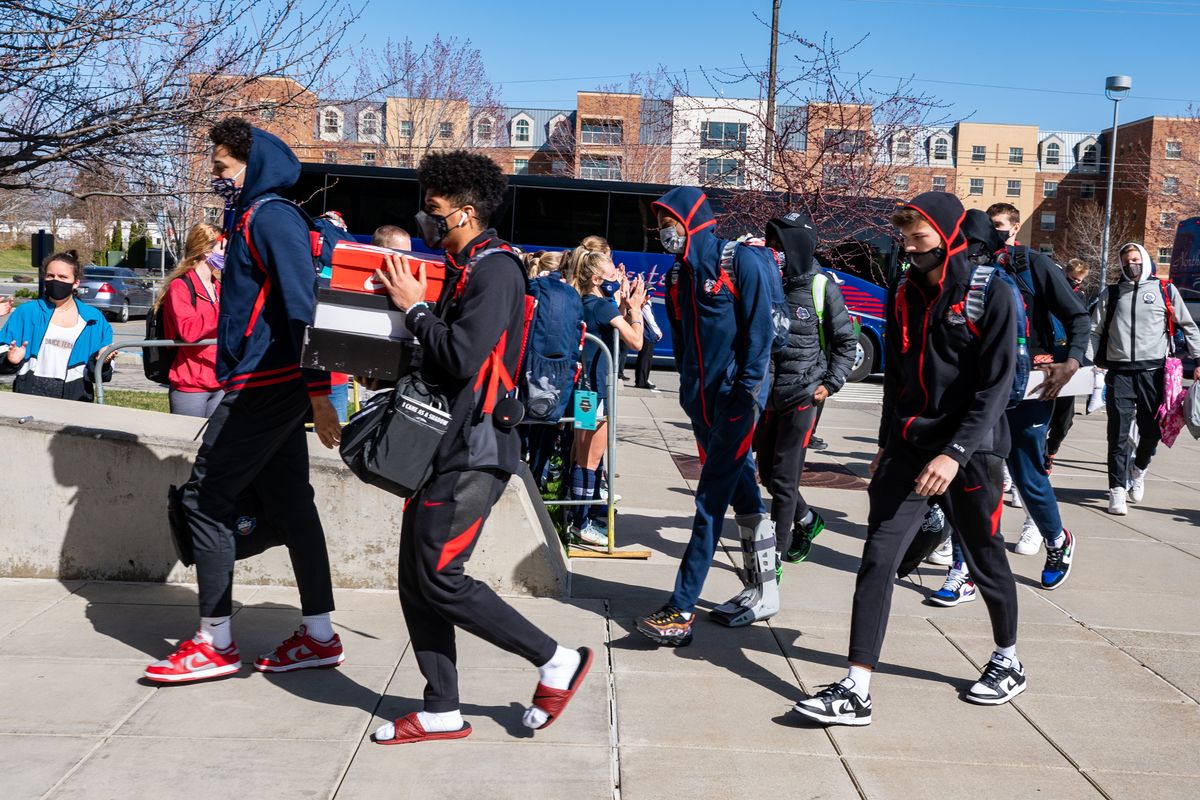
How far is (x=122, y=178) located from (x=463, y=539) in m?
6.62

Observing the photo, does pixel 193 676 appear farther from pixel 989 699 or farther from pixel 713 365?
pixel 989 699

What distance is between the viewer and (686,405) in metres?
5.30

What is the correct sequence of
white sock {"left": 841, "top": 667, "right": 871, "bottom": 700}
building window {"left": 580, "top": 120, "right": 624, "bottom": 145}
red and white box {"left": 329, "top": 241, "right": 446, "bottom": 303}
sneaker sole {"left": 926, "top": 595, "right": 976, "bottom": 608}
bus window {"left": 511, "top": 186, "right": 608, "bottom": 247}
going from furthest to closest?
1. building window {"left": 580, "top": 120, "right": 624, "bottom": 145}
2. bus window {"left": 511, "top": 186, "right": 608, "bottom": 247}
3. sneaker sole {"left": 926, "top": 595, "right": 976, "bottom": 608}
4. white sock {"left": 841, "top": 667, "right": 871, "bottom": 700}
5. red and white box {"left": 329, "top": 241, "right": 446, "bottom": 303}

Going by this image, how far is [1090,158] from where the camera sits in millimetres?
77312

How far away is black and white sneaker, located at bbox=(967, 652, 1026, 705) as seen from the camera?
440cm

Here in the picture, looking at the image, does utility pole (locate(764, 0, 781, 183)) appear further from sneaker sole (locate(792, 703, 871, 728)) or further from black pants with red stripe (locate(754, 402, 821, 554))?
sneaker sole (locate(792, 703, 871, 728))

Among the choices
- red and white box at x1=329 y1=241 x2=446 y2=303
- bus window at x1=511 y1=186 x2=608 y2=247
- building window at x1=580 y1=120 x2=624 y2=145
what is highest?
building window at x1=580 y1=120 x2=624 y2=145

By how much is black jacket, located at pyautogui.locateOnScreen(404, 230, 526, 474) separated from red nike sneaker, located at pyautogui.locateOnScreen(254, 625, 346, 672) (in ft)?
4.08

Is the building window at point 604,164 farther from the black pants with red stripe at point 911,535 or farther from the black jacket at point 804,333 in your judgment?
the black pants with red stripe at point 911,535

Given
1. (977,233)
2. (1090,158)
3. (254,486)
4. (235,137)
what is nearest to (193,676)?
(254,486)

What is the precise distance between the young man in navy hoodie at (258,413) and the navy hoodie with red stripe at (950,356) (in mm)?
2142

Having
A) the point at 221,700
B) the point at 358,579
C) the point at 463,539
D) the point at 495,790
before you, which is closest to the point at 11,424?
the point at 358,579

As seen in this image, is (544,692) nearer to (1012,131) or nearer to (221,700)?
(221,700)

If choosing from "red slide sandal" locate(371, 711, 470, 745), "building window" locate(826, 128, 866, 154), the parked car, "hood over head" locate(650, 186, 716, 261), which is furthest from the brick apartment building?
the parked car
